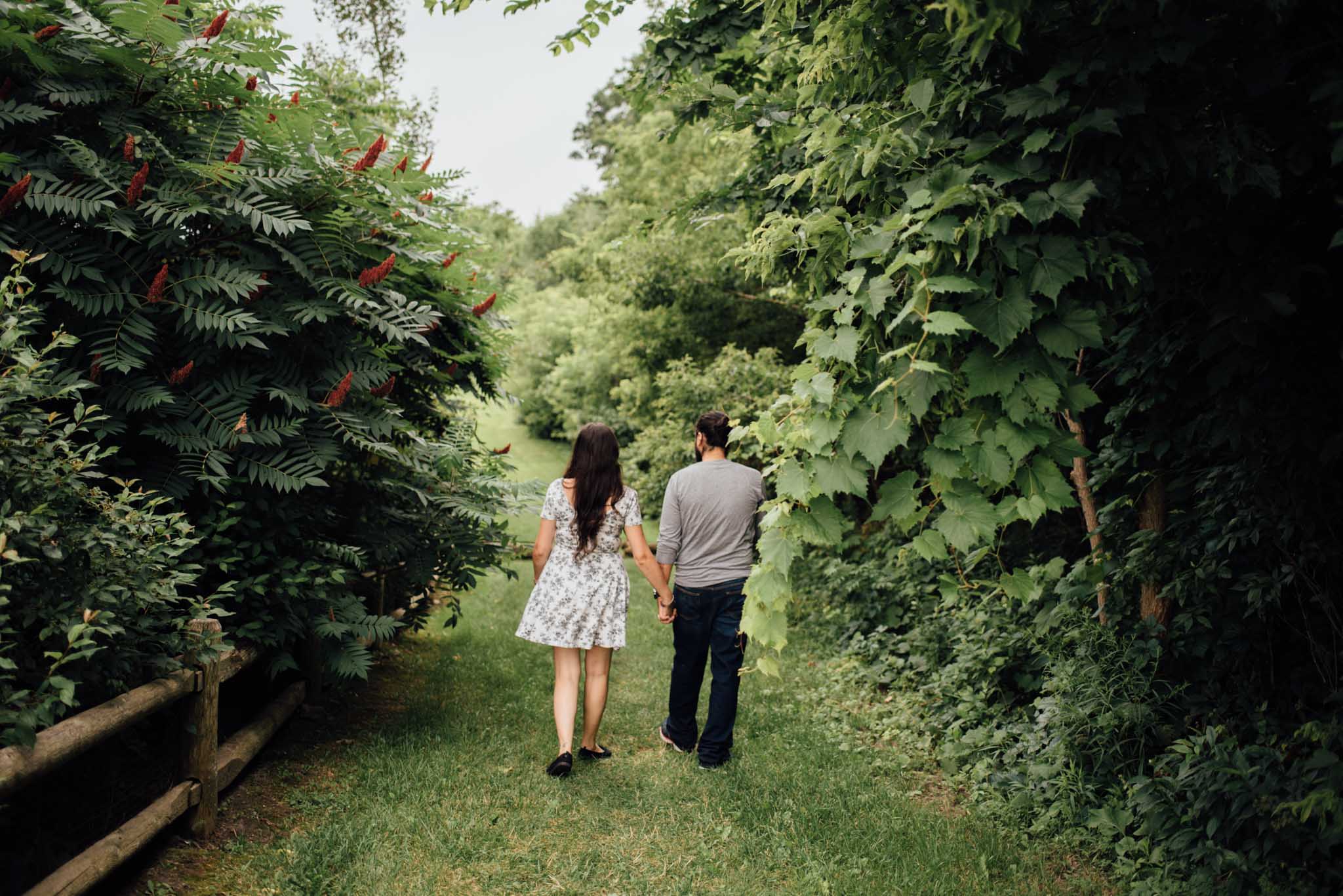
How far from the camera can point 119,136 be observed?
4.29 meters

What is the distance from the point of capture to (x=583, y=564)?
5.58 metres

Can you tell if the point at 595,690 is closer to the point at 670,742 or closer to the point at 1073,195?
the point at 670,742

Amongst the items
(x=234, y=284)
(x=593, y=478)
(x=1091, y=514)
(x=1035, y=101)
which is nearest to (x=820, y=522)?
(x=1035, y=101)

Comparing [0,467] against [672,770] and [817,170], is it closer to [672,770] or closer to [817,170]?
[817,170]

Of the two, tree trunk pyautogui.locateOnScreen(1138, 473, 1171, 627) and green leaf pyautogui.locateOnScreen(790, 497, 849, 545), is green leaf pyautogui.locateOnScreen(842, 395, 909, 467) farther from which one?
tree trunk pyautogui.locateOnScreen(1138, 473, 1171, 627)

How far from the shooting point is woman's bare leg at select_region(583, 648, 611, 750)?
5.70 m

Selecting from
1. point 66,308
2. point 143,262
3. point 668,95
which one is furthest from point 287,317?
point 668,95

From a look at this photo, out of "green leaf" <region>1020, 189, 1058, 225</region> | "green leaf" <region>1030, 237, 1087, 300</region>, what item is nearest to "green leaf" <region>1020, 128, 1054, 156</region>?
"green leaf" <region>1020, 189, 1058, 225</region>

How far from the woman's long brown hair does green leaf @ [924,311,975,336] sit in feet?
10.8

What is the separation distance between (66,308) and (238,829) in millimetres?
2839

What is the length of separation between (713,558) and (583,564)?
2.85 ft

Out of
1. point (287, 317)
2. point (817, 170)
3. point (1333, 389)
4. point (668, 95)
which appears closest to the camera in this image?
point (817, 170)

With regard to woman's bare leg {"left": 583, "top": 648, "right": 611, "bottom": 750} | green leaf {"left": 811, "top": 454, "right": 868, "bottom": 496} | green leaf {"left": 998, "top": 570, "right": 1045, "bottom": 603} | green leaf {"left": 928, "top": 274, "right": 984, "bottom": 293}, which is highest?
green leaf {"left": 928, "top": 274, "right": 984, "bottom": 293}

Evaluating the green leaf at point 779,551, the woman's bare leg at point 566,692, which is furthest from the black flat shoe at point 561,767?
the green leaf at point 779,551
